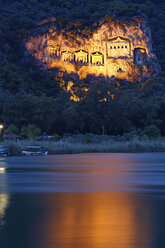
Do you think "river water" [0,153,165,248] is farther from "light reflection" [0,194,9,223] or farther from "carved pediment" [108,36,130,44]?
"carved pediment" [108,36,130,44]

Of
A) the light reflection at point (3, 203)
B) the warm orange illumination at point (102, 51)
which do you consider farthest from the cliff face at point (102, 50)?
the light reflection at point (3, 203)

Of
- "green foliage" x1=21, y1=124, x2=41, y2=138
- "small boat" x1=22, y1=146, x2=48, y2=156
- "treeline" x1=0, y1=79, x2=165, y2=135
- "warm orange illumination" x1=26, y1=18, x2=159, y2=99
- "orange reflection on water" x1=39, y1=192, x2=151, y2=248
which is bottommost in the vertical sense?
"orange reflection on water" x1=39, y1=192, x2=151, y2=248

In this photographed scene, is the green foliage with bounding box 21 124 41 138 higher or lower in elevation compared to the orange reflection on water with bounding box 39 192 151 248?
higher

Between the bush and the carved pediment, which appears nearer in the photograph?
the bush

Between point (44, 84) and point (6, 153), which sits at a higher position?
point (44, 84)

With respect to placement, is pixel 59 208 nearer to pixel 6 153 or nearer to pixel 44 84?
pixel 6 153

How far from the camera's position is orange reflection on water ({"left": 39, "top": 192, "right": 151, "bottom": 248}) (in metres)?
9.52

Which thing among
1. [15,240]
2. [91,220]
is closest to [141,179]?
[91,220]

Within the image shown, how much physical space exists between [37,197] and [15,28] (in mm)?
132340

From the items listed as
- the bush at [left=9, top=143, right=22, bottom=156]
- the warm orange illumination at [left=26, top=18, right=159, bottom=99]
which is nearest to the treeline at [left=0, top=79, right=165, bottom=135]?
the bush at [left=9, top=143, right=22, bottom=156]

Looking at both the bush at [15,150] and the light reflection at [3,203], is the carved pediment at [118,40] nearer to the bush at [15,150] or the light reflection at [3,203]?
the bush at [15,150]

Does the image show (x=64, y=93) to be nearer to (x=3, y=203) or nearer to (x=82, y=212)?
(x=3, y=203)

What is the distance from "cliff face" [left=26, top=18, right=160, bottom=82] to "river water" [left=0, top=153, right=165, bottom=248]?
112 meters

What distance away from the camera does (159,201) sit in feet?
47.1
